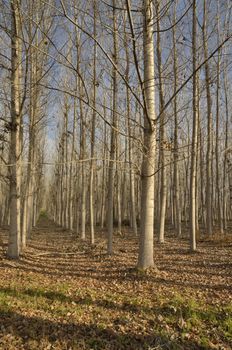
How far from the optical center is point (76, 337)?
150 inches

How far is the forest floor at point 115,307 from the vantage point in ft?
12.4

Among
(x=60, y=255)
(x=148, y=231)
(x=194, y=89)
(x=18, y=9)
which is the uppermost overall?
(x=18, y=9)

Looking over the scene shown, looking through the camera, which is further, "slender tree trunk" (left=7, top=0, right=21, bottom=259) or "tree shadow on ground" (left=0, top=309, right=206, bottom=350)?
"slender tree trunk" (left=7, top=0, right=21, bottom=259)

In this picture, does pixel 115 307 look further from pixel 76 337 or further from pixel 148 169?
pixel 148 169

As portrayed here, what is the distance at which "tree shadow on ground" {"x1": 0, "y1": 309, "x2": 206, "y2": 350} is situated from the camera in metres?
3.66

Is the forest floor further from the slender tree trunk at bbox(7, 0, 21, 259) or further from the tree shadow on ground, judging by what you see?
the slender tree trunk at bbox(7, 0, 21, 259)

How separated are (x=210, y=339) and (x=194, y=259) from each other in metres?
4.61

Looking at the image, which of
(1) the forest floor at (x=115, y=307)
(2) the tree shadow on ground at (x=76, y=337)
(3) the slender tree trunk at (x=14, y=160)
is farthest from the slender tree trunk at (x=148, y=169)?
(3) the slender tree trunk at (x=14, y=160)

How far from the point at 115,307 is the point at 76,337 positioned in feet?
3.22

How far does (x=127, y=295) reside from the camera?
5145mm

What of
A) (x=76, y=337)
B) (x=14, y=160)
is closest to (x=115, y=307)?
(x=76, y=337)

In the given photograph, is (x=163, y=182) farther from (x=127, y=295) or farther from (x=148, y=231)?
(x=127, y=295)

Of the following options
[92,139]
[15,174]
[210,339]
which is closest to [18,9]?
[15,174]

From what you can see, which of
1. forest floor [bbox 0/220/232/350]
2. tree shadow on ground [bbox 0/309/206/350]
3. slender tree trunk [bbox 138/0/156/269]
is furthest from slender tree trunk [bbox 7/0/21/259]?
tree shadow on ground [bbox 0/309/206/350]
